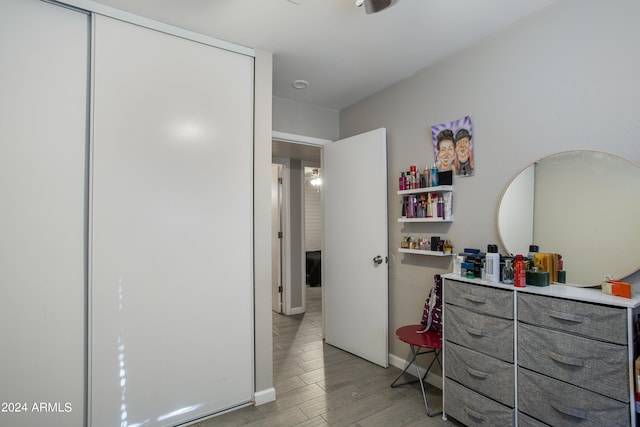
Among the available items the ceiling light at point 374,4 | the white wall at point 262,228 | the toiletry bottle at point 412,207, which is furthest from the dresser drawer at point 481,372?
the ceiling light at point 374,4

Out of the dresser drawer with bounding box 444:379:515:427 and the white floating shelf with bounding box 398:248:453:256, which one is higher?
the white floating shelf with bounding box 398:248:453:256

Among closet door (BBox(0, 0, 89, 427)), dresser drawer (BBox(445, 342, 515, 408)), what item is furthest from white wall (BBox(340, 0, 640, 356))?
closet door (BBox(0, 0, 89, 427))

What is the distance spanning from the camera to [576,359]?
149 centimetres

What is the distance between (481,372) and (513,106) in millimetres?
1701

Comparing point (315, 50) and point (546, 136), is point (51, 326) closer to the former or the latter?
point (315, 50)

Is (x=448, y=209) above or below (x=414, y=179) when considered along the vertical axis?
below

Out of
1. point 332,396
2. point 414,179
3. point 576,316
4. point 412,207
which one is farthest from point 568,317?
point 332,396

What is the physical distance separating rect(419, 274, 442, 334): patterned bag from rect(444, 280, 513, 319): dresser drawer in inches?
11.4

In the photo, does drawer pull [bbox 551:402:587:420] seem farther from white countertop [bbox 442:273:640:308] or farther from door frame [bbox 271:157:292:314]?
door frame [bbox 271:157:292:314]

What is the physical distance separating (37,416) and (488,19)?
139 inches

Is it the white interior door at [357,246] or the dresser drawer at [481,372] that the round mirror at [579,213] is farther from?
the white interior door at [357,246]

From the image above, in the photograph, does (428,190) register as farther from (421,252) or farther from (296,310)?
(296,310)

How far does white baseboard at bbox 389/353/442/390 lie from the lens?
8.34 feet

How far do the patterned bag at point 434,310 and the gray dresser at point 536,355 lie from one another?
280 mm
